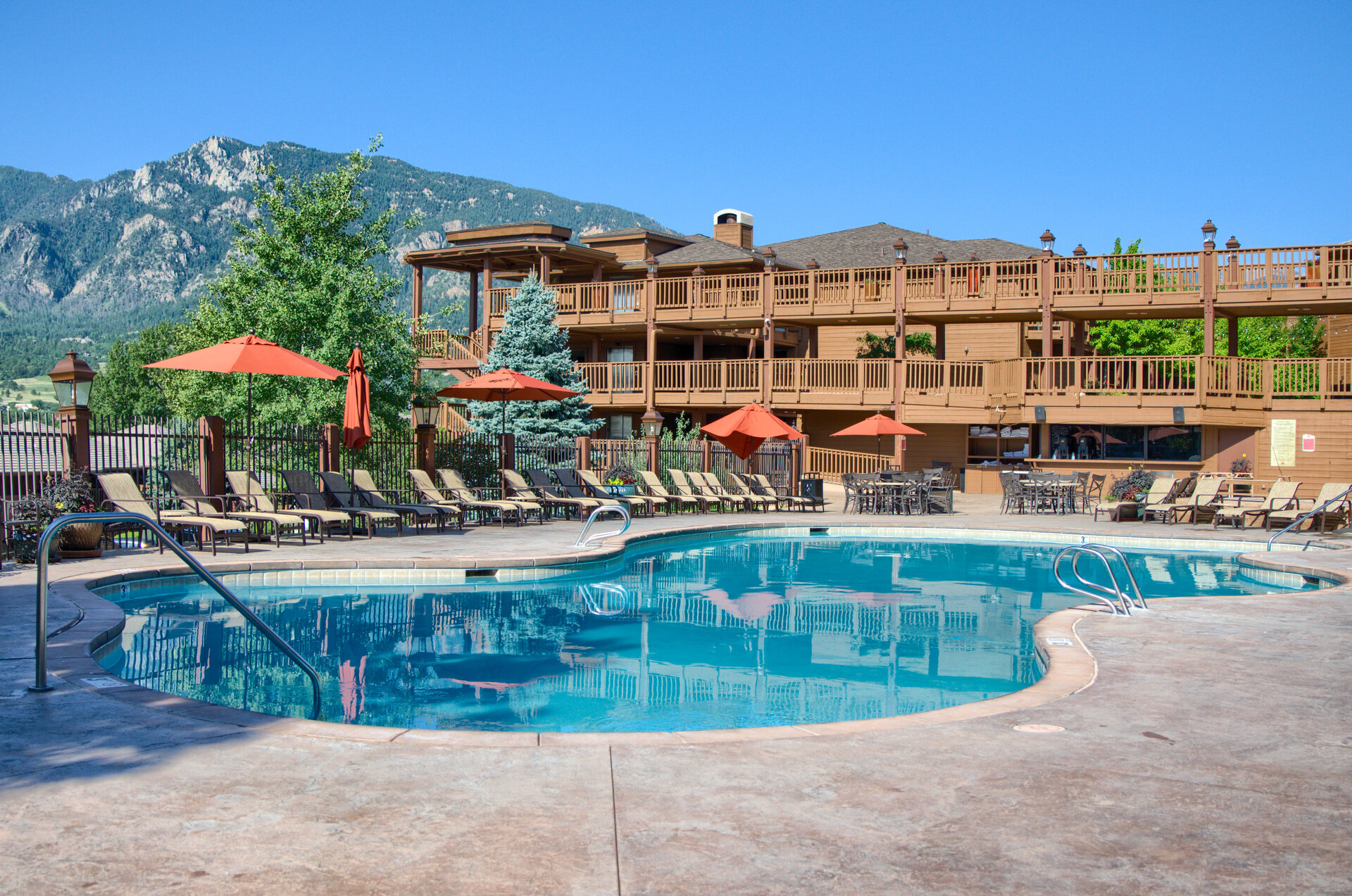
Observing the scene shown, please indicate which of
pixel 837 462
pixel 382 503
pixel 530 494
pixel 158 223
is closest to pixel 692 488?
pixel 530 494

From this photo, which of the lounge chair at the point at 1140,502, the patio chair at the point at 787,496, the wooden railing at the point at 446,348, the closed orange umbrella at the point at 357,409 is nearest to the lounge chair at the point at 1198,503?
the lounge chair at the point at 1140,502

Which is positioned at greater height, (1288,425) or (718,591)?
(1288,425)

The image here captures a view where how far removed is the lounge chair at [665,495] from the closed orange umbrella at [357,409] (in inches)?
263

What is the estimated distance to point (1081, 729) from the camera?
4789 mm

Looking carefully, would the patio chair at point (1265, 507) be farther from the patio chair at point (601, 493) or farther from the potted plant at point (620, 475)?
the potted plant at point (620, 475)


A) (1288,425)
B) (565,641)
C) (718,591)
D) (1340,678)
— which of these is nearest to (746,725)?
(565,641)

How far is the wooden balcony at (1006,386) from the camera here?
26.0 meters

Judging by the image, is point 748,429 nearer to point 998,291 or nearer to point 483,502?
point 483,502

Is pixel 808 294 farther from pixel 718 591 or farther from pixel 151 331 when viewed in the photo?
pixel 151 331

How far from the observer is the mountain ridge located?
126 metres

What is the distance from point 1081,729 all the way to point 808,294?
88.0 ft

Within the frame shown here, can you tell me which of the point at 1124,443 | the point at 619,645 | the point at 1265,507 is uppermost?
the point at 1124,443

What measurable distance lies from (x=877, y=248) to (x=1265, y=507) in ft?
73.3

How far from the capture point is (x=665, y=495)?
66.1 feet
